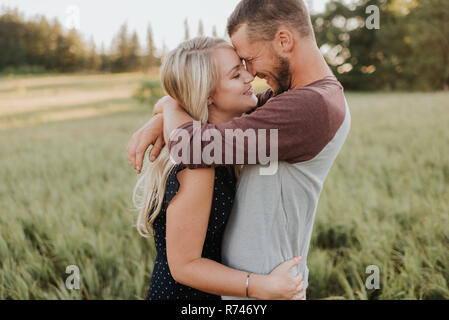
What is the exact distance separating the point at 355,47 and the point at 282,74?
3684 cm

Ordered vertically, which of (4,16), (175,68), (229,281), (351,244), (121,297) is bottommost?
(121,297)

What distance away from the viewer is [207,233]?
138 centimetres

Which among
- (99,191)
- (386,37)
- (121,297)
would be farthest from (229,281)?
(386,37)

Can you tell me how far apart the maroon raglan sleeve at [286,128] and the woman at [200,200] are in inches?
5.3

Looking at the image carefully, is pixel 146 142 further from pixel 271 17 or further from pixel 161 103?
pixel 271 17

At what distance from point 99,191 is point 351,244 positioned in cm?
304

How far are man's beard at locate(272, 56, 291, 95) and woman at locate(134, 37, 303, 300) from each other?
135 millimetres

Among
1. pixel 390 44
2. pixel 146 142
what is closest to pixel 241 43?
pixel 146 142

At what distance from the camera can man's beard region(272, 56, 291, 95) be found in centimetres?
150

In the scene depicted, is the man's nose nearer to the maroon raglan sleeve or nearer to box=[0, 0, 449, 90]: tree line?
the maroon raglan sleeve

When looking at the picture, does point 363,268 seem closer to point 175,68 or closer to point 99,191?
point 175,68

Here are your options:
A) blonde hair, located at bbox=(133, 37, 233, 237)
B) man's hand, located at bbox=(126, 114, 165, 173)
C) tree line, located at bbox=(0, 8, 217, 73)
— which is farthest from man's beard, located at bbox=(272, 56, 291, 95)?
tree line, located at bbox=(0, 8, 217, 73)

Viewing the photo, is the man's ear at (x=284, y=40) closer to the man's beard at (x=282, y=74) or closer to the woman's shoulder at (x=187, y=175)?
the man's beard at (x=282, y=74)
